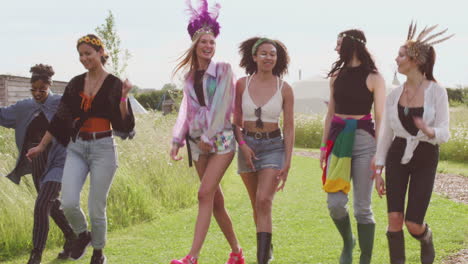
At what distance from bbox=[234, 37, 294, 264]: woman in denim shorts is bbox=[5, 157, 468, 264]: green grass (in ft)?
4.06

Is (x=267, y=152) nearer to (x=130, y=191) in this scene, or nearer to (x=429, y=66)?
(x=429, y=66)

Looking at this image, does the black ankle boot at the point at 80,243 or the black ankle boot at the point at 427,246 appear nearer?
the black ankle boot at the point at 427,246

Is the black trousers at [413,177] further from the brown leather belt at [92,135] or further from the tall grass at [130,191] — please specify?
the tall grass at [130,191]

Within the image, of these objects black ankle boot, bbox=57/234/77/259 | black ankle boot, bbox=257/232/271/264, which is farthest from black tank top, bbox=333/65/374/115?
black ankle boot, bbox=57/234/77/259

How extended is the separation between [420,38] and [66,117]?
286cm

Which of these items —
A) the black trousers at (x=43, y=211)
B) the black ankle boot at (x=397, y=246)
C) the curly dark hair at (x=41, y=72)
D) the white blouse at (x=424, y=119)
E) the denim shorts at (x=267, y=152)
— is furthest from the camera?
the curly dark hair at (x=41, y=72)

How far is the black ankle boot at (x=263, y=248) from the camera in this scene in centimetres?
455

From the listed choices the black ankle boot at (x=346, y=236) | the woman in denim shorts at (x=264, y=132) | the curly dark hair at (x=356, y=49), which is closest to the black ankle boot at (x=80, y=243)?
the woman in denim shorts at (x=264, y=132)

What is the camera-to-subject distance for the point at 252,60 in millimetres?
5102

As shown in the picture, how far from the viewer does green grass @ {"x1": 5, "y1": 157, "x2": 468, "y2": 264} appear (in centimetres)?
599

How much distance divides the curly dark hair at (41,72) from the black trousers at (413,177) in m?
3.15

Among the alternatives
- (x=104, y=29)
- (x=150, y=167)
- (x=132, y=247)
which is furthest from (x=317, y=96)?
(x=132, y=247)

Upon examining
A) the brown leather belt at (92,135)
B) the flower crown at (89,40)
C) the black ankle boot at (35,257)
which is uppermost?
the flower crown at (89,40)

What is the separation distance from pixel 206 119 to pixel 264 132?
48cm
